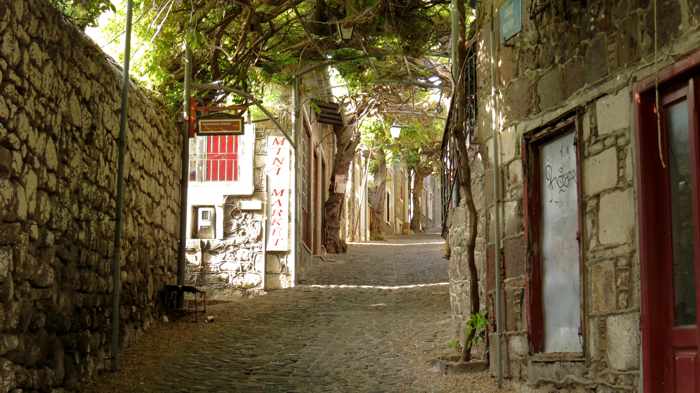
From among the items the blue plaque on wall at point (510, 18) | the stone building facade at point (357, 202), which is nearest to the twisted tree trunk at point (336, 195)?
the stone building facade at point (357, 202)

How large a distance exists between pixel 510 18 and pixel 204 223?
779 cm

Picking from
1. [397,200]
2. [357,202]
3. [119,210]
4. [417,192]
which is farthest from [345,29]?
[397,200]

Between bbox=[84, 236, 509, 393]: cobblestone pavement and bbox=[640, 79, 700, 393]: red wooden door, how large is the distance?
207 cm

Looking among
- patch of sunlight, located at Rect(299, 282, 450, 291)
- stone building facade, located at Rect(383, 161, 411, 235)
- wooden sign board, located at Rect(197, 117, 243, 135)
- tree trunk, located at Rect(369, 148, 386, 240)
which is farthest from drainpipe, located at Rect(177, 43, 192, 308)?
stone building facade, located at Rect(383, 161, 411, 235)

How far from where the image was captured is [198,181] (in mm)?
12383

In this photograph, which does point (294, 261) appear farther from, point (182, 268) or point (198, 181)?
point (182, 268)

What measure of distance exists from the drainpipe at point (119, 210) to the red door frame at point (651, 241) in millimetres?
4285

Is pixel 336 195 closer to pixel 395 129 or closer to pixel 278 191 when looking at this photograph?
pixel 395 129

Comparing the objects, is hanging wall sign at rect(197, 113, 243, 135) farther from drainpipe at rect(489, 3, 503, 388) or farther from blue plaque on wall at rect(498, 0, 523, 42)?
blue plaque on wall at rect(498, 0, 523, 42)

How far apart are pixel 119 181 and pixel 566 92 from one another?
387 centimetres

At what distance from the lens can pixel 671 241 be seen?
151 inches

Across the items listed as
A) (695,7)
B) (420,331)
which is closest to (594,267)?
(695,7)

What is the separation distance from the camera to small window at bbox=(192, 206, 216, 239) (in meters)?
12.4

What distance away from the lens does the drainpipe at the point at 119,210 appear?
6.39 m
